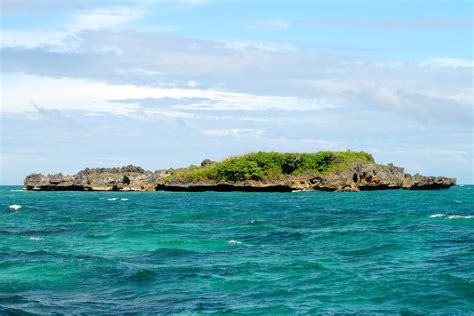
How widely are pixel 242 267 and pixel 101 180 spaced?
12572 centimetres

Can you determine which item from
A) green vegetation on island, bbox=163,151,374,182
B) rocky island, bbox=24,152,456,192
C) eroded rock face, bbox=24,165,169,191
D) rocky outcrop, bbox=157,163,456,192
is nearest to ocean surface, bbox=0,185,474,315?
rocky outcrop, bbox=157,163,456,192

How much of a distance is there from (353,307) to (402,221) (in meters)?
32.2

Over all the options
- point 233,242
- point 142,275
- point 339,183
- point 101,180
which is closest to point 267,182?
point 339,183

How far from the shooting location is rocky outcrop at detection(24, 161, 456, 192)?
431 feet

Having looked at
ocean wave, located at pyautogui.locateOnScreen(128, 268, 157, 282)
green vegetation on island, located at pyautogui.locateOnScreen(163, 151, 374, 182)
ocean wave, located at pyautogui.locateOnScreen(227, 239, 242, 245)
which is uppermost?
green vegetation on island, located at pyautogui.locateOnScreen(163, 151, 374, 182)

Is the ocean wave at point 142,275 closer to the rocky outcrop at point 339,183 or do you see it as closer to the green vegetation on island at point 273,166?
the rocky outcrop at point 339,183

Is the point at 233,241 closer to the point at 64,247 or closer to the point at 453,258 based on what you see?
the point at 64,247

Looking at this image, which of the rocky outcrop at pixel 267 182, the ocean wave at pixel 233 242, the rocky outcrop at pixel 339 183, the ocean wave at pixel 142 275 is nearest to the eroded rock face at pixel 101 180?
the rocky outcrop at pixel 267 182

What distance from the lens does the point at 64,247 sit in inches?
1602

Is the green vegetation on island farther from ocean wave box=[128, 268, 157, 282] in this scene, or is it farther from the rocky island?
ocean wave box=[128, 268, 157, 282]

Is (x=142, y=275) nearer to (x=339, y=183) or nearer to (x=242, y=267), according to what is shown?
(x=242, y=267)

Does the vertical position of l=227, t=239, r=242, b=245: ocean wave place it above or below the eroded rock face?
below

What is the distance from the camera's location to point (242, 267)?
31891 mm

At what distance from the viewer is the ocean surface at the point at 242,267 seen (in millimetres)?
24250
